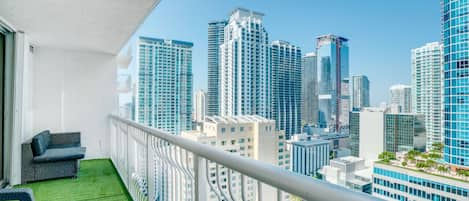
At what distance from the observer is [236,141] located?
72.0 inches

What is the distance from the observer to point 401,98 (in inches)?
59.9

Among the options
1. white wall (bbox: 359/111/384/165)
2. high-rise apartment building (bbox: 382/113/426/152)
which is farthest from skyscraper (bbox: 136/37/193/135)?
high-rise apartment building (bbox: 382/113/426/152)

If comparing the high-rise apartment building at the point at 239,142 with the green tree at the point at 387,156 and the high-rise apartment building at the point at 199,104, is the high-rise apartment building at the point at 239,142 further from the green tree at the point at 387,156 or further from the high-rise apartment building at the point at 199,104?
the high-rise apartment building at the point at 199,104

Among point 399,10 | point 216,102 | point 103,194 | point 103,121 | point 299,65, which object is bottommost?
point 103,194

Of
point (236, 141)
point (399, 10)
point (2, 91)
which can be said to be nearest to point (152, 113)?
point (2, 91)

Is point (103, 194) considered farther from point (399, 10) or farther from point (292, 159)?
point (399, 10)

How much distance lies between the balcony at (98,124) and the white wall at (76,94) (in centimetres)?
2

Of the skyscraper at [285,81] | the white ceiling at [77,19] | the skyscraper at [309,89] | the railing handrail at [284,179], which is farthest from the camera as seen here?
the white ceiling at [77,19]

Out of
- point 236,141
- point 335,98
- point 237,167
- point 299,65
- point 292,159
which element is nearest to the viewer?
point 237,167

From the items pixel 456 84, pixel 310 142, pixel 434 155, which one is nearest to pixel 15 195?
pixel 310 142

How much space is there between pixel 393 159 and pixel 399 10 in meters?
1.17

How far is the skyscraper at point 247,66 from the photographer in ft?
9.17

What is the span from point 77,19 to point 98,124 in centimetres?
311

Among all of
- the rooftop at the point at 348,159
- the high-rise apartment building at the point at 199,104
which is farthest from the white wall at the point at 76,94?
the rooftop at the point at 348,159
